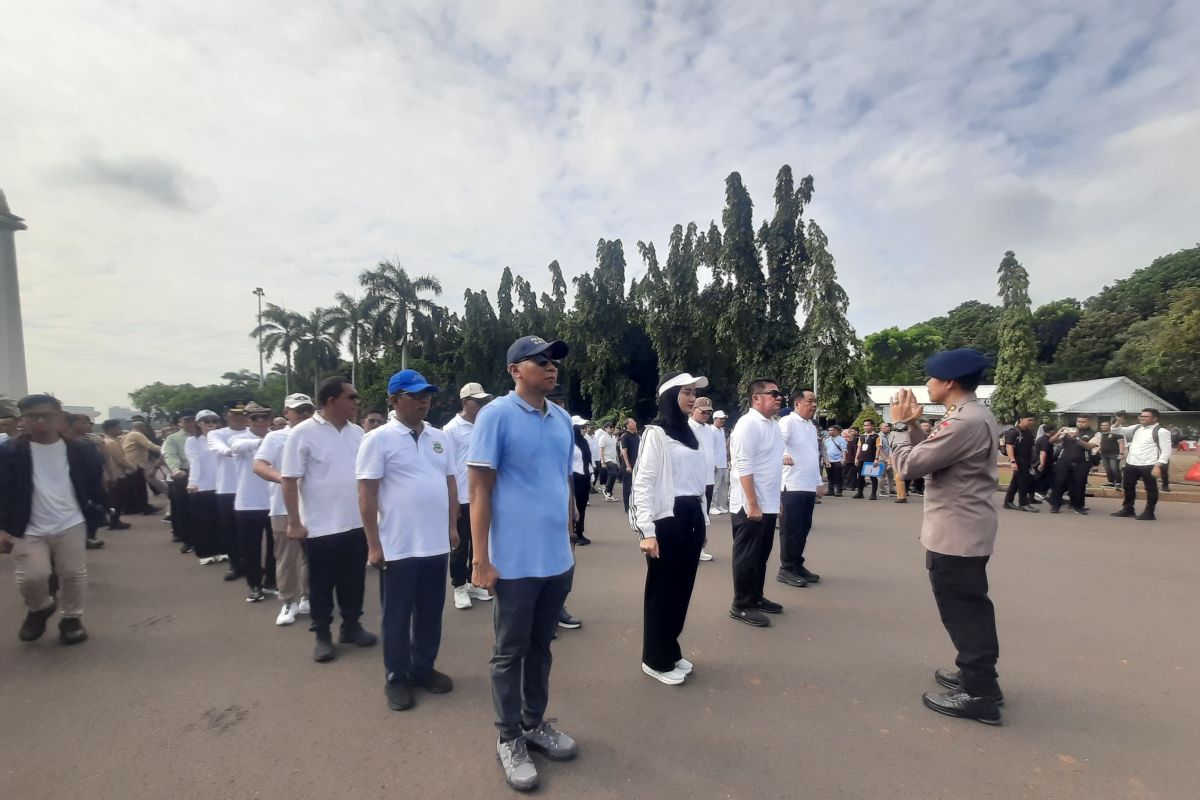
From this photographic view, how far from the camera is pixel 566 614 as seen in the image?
187 inches

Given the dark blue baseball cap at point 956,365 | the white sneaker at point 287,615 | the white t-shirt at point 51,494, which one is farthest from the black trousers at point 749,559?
the white t-shirt at point 51,494

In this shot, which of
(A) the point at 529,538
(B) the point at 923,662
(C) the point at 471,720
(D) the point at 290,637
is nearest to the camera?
(A) the point at 529,538

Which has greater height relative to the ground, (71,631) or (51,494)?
(51,494)

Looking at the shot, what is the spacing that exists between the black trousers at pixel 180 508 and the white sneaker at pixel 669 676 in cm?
725

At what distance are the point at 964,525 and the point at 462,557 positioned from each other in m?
4.13

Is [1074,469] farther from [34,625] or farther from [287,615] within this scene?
[34,625]

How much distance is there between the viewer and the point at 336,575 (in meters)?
4.20

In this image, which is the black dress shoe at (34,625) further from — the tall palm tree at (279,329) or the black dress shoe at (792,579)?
the tall palm tree at (279,329)

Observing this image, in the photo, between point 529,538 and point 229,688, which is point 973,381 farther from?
point 229,688

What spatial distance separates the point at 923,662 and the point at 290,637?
Result: 4.66m

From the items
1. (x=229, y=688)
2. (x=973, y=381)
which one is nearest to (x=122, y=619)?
(x=229, y=688)

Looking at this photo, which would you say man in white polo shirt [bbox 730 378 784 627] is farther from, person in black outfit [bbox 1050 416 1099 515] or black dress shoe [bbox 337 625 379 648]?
→ person in black outfit [bbox 1050 416 1099 515]

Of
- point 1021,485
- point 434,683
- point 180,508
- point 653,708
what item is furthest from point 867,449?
point 180,508

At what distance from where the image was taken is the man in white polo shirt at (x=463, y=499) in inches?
212
